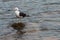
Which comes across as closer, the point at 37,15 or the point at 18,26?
the point at 18,26

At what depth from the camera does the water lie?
6.39 metres

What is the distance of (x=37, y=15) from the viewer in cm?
746

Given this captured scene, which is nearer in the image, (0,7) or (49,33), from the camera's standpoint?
(49,33)

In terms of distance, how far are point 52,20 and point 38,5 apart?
4.85 feet

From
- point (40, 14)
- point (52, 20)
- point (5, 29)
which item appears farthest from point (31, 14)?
point (5, 29)

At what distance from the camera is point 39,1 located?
29.1 feet

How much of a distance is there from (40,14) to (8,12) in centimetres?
95

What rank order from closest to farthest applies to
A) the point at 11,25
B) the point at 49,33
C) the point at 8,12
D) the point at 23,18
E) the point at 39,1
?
1. the point at 49,33
2. the point at 11,25
3. the point at 23,18
4. the point at 8,12
5. the point at 39,1

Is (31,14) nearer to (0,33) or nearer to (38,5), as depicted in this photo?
(38,5)

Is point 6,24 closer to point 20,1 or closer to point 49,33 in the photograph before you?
point 49,33

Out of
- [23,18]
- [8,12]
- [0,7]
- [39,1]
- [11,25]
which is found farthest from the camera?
[39,1]

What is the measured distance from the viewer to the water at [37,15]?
21.0ft

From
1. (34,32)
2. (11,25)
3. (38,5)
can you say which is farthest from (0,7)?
(34,32)

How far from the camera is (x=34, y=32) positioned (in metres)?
6.25
